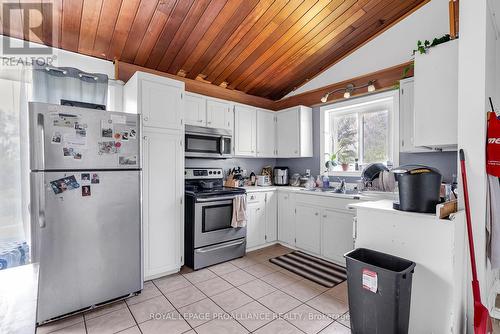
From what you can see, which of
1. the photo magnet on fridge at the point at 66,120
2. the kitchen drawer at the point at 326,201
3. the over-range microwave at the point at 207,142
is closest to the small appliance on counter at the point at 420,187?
the kitchen drawer at the point at 326,201

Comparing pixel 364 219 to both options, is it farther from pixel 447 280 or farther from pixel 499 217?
pixel 499 217

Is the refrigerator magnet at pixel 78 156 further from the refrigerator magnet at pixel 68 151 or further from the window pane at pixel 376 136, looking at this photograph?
the window pane at pixel 376 136

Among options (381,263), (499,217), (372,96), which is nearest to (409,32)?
(372,96)

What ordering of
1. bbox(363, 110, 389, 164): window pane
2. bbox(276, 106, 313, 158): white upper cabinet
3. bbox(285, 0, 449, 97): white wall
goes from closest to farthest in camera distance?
bbox(285, 0, 449, 97): white wall < bbox(363, 110, 389, 164): window pane < bbox(276, 106, 313, 158): white upper cabinet

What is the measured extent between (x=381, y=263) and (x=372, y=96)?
2349 mm

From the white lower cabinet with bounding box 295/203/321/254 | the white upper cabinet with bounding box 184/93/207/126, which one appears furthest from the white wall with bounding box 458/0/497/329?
the white upper cabinet with bounding box 184/93/207/126

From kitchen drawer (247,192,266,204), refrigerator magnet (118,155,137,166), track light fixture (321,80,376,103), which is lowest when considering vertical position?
kitchen drawer (247,192,266,204)

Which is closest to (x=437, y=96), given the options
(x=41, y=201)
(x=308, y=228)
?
(x=308, y=228)

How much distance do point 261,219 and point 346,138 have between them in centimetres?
179

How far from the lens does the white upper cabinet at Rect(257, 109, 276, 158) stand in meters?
4.13

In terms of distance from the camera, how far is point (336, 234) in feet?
10.0

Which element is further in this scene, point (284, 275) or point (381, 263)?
point (284, 275)

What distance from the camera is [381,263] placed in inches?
72.1

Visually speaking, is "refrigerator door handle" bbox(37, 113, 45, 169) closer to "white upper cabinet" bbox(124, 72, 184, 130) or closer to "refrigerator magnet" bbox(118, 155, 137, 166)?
"refrigerator magnet" bbox(118, 155, 137, 166)
